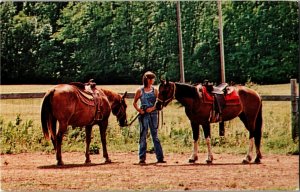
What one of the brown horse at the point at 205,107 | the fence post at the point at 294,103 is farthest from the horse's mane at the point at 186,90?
the fence post at the point at 294,103

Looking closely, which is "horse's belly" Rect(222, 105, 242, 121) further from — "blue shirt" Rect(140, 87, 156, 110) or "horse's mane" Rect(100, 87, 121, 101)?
"horse's mane" Rect(100, 87, 121, 101)

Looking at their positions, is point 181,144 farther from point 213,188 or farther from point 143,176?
point 213,188

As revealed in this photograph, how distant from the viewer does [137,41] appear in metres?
16.5

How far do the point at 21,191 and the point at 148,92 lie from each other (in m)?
3.29

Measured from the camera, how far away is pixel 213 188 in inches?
383

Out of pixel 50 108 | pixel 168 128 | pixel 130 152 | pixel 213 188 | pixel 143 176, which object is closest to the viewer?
pixel 213 188

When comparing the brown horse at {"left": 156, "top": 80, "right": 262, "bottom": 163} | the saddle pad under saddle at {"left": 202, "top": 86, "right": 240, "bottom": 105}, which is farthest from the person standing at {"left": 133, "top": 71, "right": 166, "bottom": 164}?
the saddle pad under saddle at {"left": 202, "top": 86, "right": 240, "bottom": 105}

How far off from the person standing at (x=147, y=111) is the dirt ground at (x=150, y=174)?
11.1 inches

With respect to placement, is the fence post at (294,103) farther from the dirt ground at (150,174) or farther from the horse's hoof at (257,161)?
the horse's hoof at (257,161)

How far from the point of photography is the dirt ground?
9.98 m

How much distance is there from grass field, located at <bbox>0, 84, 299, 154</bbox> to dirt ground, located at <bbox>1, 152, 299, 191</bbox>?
0.88 meters

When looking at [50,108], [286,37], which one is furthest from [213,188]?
[286,37]

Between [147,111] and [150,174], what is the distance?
1465mm

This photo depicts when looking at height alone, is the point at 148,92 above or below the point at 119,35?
below
